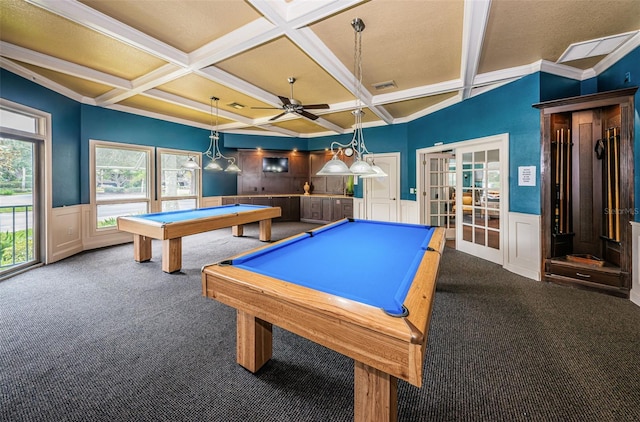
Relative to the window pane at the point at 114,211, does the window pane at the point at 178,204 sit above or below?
above

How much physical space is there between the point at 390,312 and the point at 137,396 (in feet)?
5.20

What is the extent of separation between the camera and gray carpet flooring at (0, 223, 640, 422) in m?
1.44

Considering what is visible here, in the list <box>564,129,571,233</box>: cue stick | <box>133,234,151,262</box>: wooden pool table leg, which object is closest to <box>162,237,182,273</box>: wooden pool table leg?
<box>133,234,151,262</box>: wooden pool table leg

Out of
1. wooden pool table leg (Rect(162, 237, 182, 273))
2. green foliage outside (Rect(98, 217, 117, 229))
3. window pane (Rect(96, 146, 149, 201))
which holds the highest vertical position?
window pane (Rect(96, 146, 149, 201))

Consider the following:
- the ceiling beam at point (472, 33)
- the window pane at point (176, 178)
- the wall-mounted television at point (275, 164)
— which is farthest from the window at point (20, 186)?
the ceiling beam at point (472, 33)

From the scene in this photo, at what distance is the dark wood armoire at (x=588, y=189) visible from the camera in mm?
2805

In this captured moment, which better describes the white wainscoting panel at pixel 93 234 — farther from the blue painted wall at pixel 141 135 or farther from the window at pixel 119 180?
the blue painted wall at pixel 141 135

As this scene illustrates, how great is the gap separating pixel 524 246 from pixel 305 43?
3.79 metres

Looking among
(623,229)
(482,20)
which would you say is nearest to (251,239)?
(482,20)

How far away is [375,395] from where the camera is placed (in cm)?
119

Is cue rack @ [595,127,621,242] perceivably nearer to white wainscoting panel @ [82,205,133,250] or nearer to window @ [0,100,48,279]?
window @ [0,100,48,279]

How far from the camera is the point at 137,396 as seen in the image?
153 centimetres

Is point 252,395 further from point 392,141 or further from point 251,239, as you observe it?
point 392,141

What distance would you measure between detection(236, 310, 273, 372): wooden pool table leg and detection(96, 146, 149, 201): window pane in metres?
5.16
